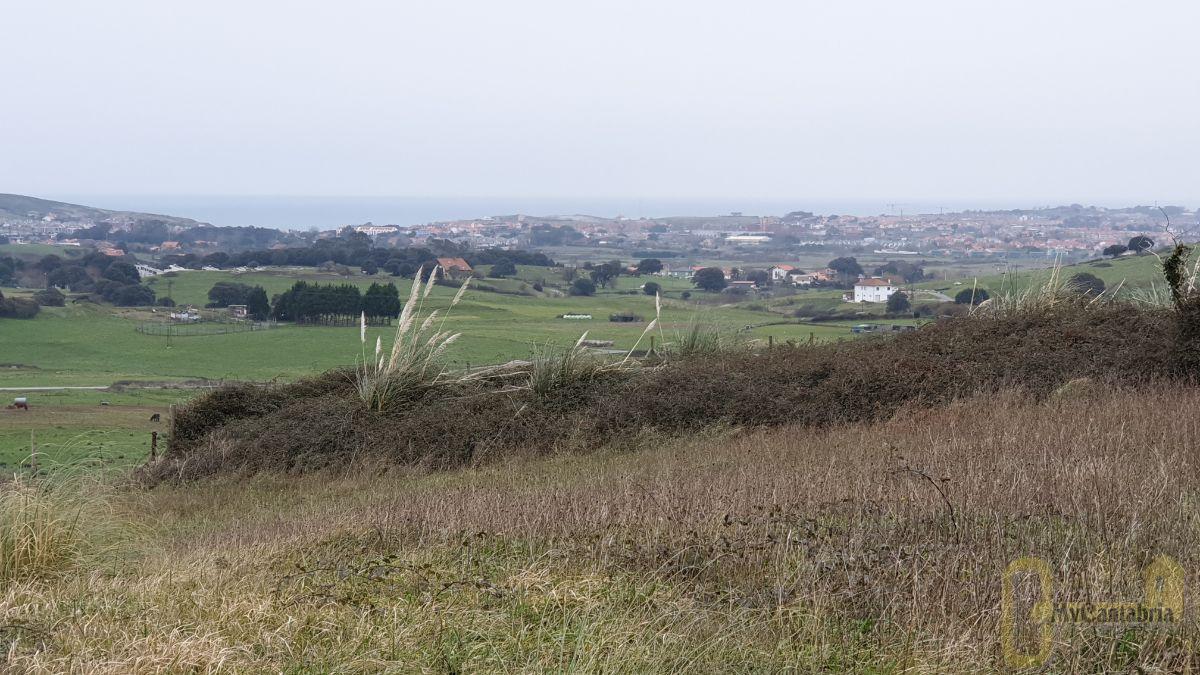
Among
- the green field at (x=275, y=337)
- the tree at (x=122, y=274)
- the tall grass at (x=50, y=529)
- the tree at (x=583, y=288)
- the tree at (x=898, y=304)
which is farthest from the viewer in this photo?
the tree at (x=122, y=274)

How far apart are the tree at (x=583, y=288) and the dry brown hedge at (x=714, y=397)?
2754 inches

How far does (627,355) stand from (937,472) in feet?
30.9

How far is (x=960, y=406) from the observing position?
10.4 m

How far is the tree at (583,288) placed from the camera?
85188 millimetres

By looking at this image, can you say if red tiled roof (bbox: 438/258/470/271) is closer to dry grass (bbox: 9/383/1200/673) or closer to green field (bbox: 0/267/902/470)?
green field (bbox: 0/267/902/470)

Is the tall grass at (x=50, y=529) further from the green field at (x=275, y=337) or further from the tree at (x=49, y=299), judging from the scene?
the tree at (x=49, y=299)

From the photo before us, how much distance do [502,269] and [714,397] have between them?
279 feet

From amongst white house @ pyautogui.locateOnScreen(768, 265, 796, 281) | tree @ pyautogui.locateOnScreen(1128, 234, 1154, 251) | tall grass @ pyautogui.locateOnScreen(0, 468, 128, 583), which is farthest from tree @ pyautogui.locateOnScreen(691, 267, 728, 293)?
tall grass @ pyautogui.locateOnScreen(0, 468, 128, 583)

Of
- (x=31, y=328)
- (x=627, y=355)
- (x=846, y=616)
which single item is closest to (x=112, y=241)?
(x=31, y=328)

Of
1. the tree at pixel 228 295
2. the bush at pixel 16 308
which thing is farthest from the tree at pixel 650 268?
the bush at pixel 16 308

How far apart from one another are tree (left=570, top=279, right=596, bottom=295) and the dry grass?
77.5 metres

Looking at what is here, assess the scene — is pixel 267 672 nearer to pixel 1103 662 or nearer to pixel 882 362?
pixel 1103 662

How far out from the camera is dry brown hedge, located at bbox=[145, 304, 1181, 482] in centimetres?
1168

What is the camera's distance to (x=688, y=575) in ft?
16.3
